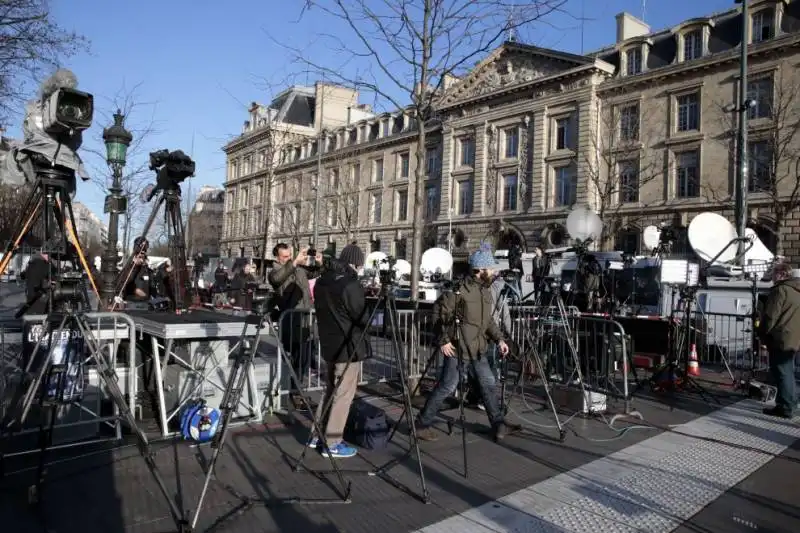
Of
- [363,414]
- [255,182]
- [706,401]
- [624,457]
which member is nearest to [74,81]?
[363,414]

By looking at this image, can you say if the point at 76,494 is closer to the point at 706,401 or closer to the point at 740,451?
the point at 740,451

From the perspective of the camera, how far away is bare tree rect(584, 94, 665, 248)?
33.3m

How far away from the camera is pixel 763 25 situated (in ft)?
98.1

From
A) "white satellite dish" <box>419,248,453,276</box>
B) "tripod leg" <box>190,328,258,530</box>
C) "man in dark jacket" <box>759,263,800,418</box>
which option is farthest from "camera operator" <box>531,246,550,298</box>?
"white satellite dish" <box>419,248,453,276</box>

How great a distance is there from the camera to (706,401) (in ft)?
26.9

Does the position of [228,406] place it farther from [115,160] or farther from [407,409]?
[115,160]

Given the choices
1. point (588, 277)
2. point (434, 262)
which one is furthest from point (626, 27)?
point (588, 277)

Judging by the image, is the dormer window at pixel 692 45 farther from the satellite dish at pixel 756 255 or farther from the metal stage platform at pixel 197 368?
the metal stage platform at pixel 197 368

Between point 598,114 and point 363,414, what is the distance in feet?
113

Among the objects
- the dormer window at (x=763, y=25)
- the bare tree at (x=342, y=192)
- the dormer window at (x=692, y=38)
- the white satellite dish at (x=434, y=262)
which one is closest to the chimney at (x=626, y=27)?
the dormer window at (x=692, y=38)

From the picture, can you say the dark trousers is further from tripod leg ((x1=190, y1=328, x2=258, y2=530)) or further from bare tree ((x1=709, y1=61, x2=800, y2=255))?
bare tree ((x1=709, y1=61, x2=800, y2=255))

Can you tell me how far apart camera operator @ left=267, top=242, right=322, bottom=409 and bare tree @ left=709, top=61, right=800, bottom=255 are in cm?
2494

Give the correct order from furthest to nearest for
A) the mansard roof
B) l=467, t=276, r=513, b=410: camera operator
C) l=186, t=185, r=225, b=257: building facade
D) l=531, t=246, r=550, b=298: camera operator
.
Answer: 1. l=186, t=185, r=225, b=257: building facade
2. the mansard roof
3. l=531, t=246, r=550, b=298: camera operator
4. l=467, t=276, r=513, b=410: camera operator

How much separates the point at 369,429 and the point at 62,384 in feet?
8.93
